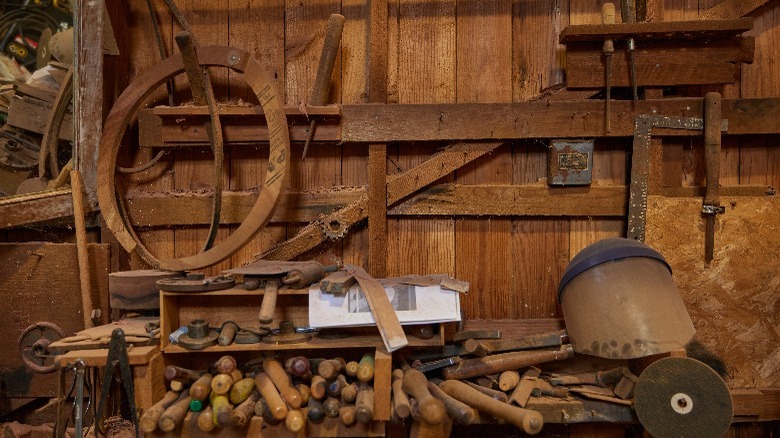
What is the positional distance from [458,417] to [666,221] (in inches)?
64.5

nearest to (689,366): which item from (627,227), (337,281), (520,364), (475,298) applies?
(520,364)

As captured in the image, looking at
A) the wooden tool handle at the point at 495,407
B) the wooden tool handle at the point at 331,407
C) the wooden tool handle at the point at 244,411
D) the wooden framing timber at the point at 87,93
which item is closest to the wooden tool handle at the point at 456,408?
the wooden tool handle at the point at 495,407

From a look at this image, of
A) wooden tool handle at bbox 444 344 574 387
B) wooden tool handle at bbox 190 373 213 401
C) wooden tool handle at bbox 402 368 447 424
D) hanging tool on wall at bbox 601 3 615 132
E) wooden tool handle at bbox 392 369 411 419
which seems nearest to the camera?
wooden tool handle at bbox 402 368 447 424

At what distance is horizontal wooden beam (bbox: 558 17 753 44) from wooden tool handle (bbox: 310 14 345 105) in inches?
47.6

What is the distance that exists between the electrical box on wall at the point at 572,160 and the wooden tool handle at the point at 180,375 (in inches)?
81.7

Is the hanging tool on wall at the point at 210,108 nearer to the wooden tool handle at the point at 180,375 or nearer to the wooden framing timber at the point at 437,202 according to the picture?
the wooden framing timber at the point at 437,202

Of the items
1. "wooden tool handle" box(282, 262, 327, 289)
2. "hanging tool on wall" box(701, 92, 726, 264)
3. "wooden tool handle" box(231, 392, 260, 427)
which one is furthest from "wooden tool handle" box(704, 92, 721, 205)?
"wooden tool handle" box(231, 392, 260, 427)

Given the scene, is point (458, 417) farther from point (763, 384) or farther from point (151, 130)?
point (151, 130)

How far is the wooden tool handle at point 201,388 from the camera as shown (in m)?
2.23

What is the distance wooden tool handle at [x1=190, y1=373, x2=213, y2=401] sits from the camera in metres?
2.23

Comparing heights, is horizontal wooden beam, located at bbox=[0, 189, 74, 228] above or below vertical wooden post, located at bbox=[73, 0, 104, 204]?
below

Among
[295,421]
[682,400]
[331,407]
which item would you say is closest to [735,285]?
[682,400]

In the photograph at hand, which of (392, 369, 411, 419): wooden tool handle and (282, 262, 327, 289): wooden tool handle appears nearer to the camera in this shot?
(392, 369, 411, 419): wooden tool handle

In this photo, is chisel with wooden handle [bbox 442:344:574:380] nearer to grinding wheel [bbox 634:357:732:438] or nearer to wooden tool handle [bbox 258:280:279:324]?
grinding wheel [bbox 634:357:732:438]
